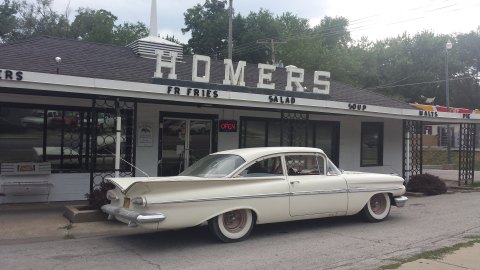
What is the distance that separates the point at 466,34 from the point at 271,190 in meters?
51.2

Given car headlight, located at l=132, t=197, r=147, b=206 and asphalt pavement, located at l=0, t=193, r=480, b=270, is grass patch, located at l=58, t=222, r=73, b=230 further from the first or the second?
car headlight, located at l=132, t=197, r=147, b=206

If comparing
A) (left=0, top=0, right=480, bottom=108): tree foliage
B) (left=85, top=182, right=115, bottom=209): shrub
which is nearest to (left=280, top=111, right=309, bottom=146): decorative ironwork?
(left=85, top=182, right=115, bottom=209): shrub

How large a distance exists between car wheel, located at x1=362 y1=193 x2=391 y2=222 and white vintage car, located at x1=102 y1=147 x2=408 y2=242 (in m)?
0.02

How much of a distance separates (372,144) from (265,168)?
381 inches

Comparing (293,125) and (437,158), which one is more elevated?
(293,125)

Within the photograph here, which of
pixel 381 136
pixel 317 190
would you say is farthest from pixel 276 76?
pixel 317 190

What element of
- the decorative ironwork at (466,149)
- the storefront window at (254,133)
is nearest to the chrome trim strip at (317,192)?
the storefront window at (254,133)

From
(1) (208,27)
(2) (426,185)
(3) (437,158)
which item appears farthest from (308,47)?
(2) (426,185)

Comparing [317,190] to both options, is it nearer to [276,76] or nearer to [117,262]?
[117,262]

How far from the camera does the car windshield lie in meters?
7.92

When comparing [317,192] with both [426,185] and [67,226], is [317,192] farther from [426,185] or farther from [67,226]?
[426,185]

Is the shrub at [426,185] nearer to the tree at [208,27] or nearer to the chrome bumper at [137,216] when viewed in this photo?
the chrome bumper at [137,216]

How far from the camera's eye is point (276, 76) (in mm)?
16938

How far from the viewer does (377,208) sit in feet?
30.9
